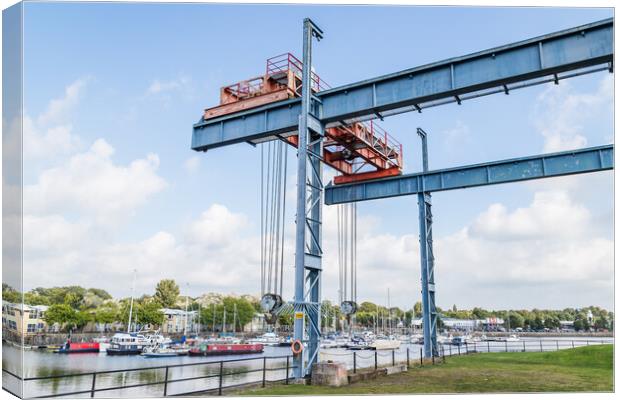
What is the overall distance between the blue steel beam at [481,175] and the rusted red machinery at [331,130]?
725 mm

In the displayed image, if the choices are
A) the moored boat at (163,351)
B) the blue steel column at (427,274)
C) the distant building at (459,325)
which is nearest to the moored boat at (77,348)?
the moored boat at (163,351)

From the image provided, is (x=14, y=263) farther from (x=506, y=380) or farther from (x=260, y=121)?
(x=506, y=380)

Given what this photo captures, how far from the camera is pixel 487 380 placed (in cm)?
1661

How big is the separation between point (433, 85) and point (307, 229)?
20.4ft

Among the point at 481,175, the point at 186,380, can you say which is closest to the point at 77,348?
the point at 186,380

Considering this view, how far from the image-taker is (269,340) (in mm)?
86812

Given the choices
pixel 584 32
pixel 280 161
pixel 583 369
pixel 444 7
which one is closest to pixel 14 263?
pixel 280 161

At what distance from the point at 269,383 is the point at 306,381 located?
115cm

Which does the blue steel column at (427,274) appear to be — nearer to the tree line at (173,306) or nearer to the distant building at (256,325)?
the tree line at (173,306)

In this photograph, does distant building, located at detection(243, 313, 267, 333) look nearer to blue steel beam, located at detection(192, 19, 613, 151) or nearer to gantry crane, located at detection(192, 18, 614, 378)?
gantry crane, located at detection(192, 18, 614, 378)

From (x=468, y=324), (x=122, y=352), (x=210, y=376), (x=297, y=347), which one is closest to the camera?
(x=210, y=376)

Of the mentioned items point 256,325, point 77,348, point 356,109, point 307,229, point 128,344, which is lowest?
point 256,325

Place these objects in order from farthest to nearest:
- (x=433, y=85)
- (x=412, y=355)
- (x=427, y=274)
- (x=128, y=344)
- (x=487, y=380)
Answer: (x=128, y=344) → (x=412, y=355) → (x=427, y=274) → (x=487, y=380) → (x=433, y=85)

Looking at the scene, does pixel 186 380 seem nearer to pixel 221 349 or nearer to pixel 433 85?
pixel 433 85
